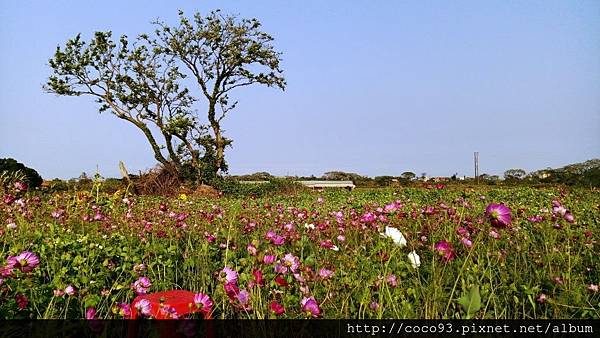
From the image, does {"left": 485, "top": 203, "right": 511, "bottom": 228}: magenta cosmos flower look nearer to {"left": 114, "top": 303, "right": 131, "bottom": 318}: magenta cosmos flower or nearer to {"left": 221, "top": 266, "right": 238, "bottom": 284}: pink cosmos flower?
{"left": 221, "top": 266, "right": 238, "bottom": 284}: pink cosmos flower

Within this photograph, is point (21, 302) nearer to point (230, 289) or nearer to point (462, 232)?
point (230, 289)

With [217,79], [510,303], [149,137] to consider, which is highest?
[217,79]

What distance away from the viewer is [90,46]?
15.9 m

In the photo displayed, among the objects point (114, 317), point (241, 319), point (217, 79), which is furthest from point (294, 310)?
point (217, 79)

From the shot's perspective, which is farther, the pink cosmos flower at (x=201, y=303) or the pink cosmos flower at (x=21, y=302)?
the pink cosmos flower at (x=21, y=302)

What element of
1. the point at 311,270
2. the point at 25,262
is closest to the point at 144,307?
the point at 25,262

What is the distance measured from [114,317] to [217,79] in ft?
47.9

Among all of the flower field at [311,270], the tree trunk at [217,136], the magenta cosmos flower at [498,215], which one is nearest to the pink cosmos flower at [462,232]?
the flower field at [311,270]

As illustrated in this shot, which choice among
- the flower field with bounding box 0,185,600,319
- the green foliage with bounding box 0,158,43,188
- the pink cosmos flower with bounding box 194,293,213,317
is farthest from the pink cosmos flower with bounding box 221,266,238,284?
the green foliage with bounding box 0,158,43,188

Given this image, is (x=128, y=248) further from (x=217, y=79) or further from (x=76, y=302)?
(x=217, y=79)

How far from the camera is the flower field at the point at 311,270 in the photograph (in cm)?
179

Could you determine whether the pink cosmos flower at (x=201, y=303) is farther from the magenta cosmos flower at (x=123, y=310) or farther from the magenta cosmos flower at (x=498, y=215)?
the magenta cosmos flower at (x=498, y=215)

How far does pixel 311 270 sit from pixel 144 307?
64 cm

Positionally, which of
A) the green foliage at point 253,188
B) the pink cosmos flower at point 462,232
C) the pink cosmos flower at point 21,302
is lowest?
the pink cosmos flower at point 21,302
